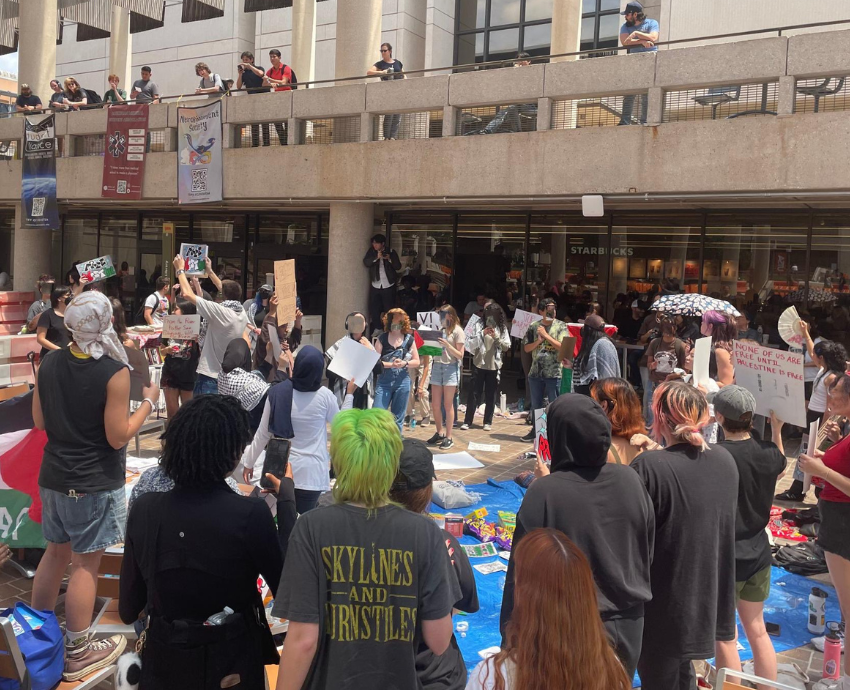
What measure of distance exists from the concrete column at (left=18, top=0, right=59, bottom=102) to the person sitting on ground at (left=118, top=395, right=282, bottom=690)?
2183cm

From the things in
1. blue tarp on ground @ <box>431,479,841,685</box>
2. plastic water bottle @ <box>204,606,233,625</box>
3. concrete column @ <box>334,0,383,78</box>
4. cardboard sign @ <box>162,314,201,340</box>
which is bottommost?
blue tarp on ground @ <box>431,479,841,685</box>

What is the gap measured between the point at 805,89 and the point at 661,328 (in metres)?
4.77

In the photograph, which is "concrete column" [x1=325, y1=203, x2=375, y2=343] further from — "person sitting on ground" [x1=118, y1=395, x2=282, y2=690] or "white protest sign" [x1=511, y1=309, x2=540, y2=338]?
"person sitting on ground" [x1=118, y1=395, x2=282, y2=690]

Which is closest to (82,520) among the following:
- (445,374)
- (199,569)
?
(199,569)

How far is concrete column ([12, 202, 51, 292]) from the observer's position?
65.9ft

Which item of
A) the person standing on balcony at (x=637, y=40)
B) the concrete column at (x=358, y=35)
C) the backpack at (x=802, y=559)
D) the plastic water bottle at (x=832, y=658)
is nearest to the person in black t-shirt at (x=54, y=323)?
the backpack at (x=802, y=559)

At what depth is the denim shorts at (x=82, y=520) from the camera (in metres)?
4.14

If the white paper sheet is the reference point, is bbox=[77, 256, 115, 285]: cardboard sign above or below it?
above

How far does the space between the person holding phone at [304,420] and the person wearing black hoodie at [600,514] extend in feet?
7.80

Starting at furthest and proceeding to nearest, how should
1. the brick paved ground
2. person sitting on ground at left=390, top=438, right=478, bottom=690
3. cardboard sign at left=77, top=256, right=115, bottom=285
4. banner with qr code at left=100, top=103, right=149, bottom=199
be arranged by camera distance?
banner with qr code at left=100, top=103, right=149, bottom=199 → cardboard sign at left=77, top=256, right=115, bottom=285 → the brick paved ground → person sitting on ground at left=390, top=438, right=478, bottom=690

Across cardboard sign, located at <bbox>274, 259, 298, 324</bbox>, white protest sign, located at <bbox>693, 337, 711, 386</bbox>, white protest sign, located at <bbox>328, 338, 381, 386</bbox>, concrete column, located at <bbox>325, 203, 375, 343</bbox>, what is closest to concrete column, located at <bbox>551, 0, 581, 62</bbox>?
concrete column, located at <bbox>325, 203, 375, 343</bbox>

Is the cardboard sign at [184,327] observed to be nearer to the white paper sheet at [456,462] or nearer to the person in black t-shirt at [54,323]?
the person in black t-shirt at [54,323]

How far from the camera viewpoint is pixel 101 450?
4141mm

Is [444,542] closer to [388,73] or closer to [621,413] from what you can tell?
[621,413]
